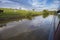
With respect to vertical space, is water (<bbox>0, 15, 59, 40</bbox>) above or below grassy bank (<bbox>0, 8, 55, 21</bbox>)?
below

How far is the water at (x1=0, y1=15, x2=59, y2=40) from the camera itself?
4.68ft

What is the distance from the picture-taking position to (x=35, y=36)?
144 centimetres

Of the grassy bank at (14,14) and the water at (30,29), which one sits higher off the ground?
the grassy bank at (14,14)

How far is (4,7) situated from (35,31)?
1.65 ft

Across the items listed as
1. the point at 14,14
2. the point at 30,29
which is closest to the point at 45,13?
the point at 30,29

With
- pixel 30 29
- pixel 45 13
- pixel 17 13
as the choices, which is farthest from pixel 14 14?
pixel 45 13

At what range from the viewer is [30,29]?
1.48 m

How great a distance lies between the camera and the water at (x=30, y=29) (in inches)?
56.2

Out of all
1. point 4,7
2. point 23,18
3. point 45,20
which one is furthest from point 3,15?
point 45,20

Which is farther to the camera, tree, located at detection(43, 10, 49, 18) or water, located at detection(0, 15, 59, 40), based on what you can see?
tree, located at detection(43, 10, 49, 18)

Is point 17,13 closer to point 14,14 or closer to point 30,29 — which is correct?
point 14,14

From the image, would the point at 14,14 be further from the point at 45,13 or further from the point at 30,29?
the point at 45,13

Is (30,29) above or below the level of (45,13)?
below

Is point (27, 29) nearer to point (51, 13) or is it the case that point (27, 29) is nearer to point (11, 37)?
point (11, 37)
